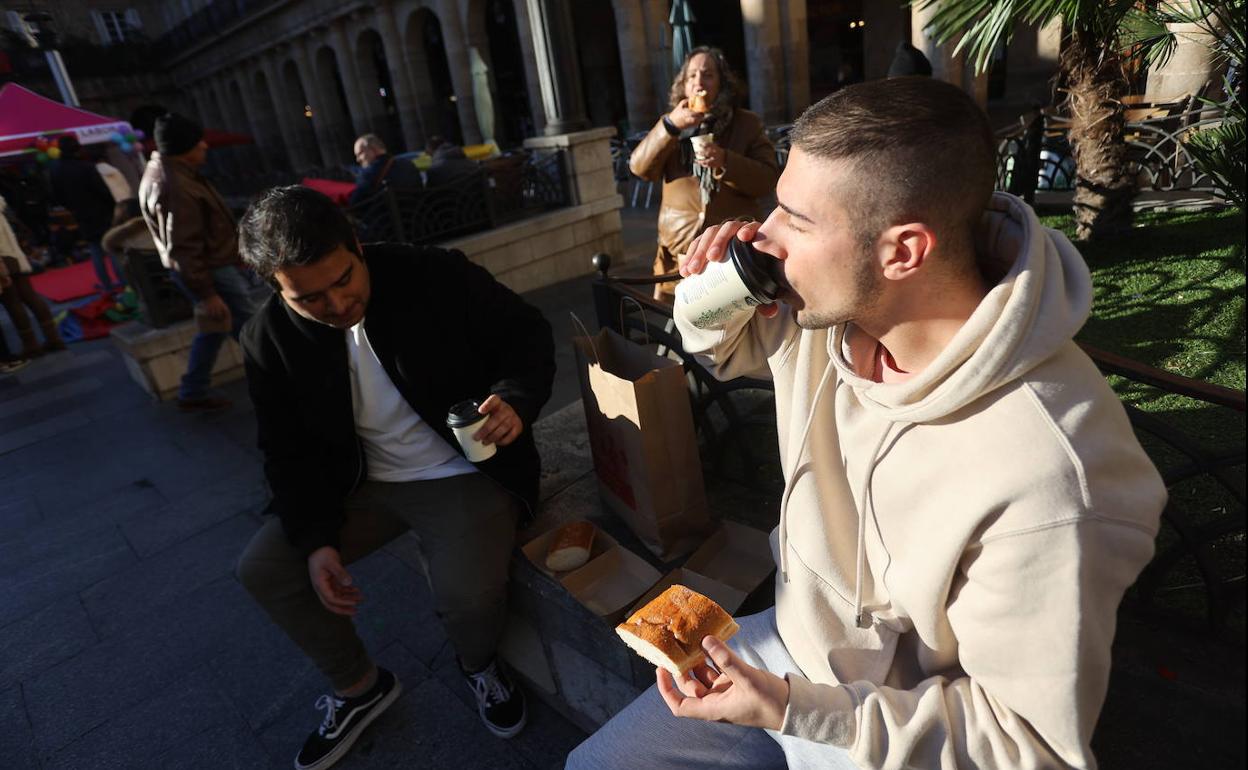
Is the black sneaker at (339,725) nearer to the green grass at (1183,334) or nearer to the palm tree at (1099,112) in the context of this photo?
the green grass at (1183,334)

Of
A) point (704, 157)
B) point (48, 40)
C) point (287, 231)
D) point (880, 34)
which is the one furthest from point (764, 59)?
point (287, 231)

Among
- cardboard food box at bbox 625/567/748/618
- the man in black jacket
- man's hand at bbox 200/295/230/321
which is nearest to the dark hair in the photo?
the man in black jacket

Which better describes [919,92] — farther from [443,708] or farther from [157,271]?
[157,271]

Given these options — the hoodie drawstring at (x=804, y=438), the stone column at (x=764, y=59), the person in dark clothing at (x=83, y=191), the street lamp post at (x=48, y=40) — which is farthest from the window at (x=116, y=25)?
the hoodie drawstring at (x=804, y=438)

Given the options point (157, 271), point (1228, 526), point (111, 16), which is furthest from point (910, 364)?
point (111, 16)

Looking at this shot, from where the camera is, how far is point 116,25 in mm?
38844

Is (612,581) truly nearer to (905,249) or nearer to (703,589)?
(703,589)

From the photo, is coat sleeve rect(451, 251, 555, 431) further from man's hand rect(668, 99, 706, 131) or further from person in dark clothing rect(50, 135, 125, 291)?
person in dark clothing rect(50, 135, 125, 291)

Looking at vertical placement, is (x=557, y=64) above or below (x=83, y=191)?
above

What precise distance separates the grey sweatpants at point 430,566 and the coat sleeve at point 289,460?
8cm

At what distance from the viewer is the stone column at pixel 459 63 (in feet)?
61.4

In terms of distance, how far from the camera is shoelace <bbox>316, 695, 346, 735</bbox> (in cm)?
227

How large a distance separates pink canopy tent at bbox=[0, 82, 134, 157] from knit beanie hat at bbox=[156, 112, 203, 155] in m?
7.77

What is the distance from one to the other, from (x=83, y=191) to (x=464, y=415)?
31.4 feet
